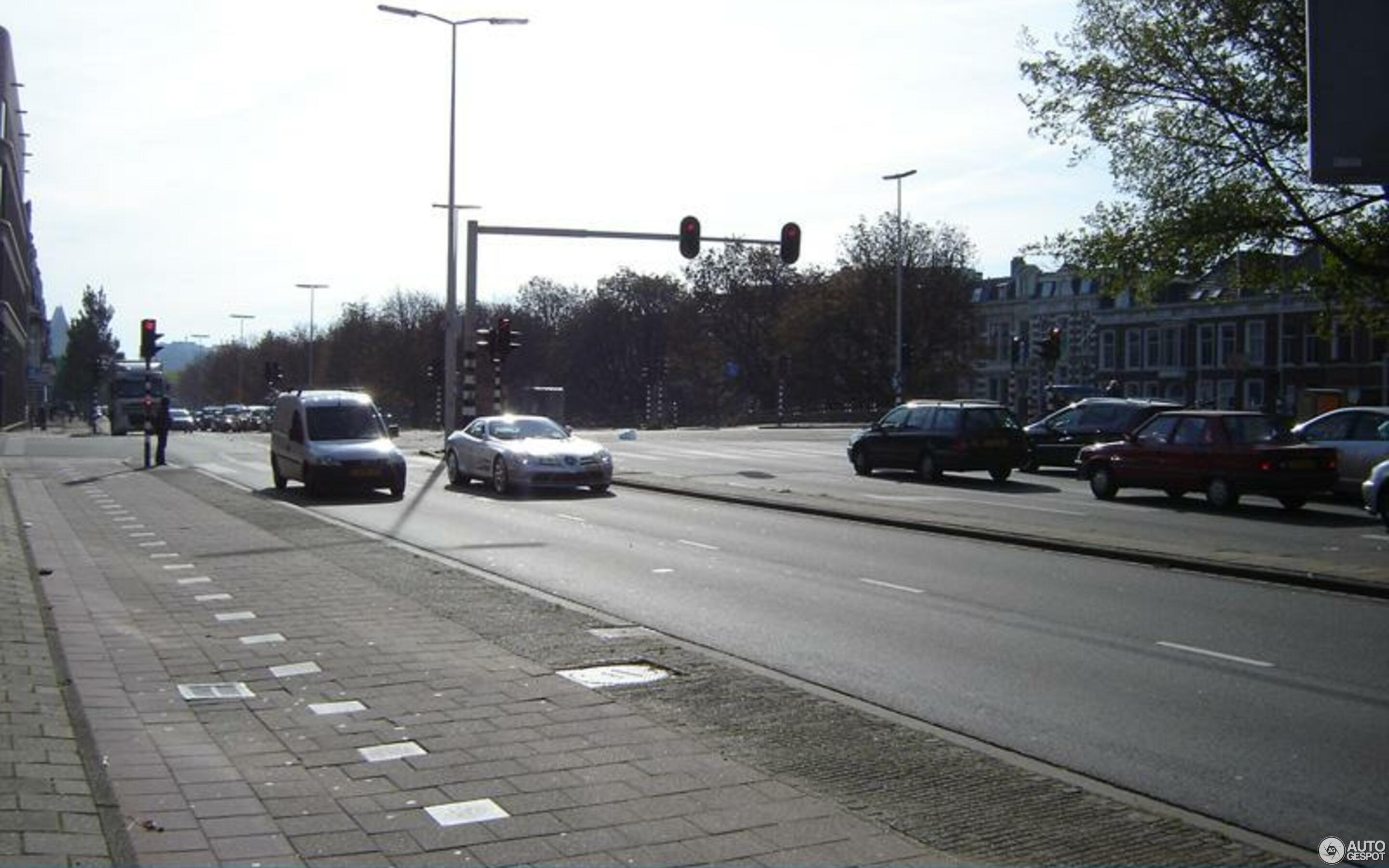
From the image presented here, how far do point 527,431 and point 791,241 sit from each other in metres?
7.97

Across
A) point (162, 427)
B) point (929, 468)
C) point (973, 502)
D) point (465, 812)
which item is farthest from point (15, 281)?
point (465, 812)

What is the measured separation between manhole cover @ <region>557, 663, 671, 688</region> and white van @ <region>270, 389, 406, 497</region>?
612 inches

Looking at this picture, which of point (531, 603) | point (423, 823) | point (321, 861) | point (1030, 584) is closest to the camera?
point (321, 861)

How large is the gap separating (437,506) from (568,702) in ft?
46.8

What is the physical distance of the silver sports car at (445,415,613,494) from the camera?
76.5 feet

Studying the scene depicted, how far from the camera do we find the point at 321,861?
480cm

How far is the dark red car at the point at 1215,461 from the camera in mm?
20641

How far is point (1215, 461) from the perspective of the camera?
21484mm

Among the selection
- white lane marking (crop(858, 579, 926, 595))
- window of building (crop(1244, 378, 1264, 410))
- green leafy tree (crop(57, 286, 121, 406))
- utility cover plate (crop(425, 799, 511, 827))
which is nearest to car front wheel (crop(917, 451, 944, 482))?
white lane marking (crop(858, 579, 926, 595))

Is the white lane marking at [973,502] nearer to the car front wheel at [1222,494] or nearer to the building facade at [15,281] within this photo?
the car front wheel at [1222,494]

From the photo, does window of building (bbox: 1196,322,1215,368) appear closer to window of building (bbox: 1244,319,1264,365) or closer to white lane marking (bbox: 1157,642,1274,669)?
window of building (bbox: 1244,319,1264,365)

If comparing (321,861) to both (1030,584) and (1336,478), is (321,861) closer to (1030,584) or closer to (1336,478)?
(1030,584)

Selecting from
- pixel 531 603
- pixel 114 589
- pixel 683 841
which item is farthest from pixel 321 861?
pixel 114 589

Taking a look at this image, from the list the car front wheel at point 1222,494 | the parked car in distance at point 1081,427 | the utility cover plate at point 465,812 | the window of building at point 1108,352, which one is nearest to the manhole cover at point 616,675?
the utility cover plate at point 465,812
